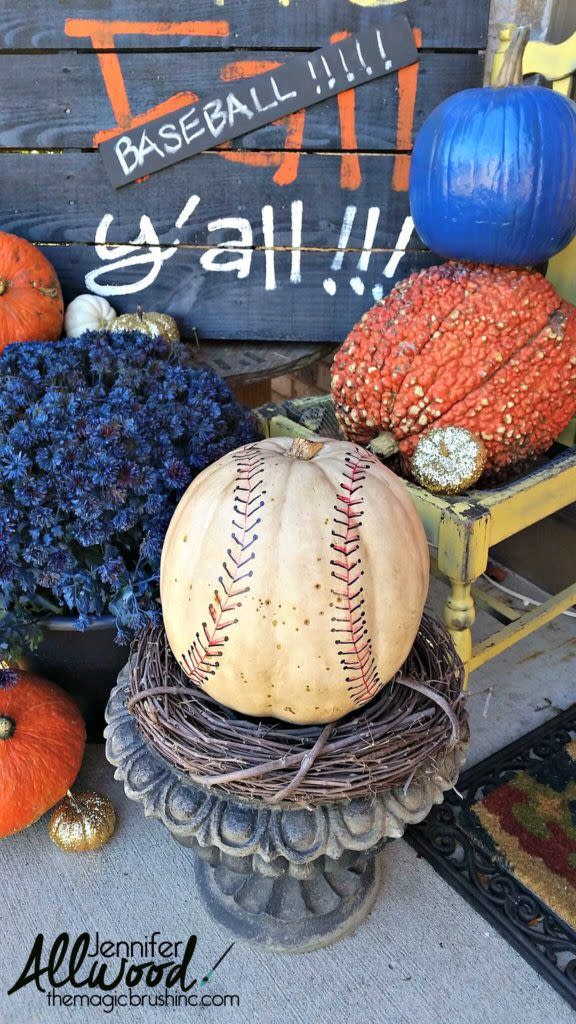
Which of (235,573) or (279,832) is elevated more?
(235,573)

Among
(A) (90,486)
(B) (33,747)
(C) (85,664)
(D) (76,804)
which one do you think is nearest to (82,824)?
(D) (76,804)

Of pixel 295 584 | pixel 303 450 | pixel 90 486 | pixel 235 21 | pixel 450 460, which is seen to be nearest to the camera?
pixel 295 584

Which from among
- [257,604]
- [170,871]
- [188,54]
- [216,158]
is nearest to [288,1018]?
[170,871]

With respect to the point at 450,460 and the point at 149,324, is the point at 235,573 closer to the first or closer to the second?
the point at 450,460

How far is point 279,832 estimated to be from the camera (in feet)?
3.83

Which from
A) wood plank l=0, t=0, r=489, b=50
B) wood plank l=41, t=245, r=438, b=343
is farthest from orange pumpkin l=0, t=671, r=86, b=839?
wood plank l=0, t=0, r=489, b=50

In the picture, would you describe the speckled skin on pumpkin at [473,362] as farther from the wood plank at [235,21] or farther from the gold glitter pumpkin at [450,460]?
the wood plank at [235,21]

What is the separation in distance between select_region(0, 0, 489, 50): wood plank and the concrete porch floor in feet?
5.92

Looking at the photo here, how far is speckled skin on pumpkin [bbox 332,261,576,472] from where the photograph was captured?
5.10 ft

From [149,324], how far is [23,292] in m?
0.32

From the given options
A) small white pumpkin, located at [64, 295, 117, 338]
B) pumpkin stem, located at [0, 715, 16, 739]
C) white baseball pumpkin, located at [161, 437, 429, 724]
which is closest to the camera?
white baseball pumpkin, located at [161, 437, 429, 724]

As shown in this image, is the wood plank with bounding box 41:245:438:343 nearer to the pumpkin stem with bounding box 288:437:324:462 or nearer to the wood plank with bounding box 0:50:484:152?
the wood plank with bounding box 0:50:484:152

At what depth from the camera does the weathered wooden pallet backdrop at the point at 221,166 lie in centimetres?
182

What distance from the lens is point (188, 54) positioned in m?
1.84
